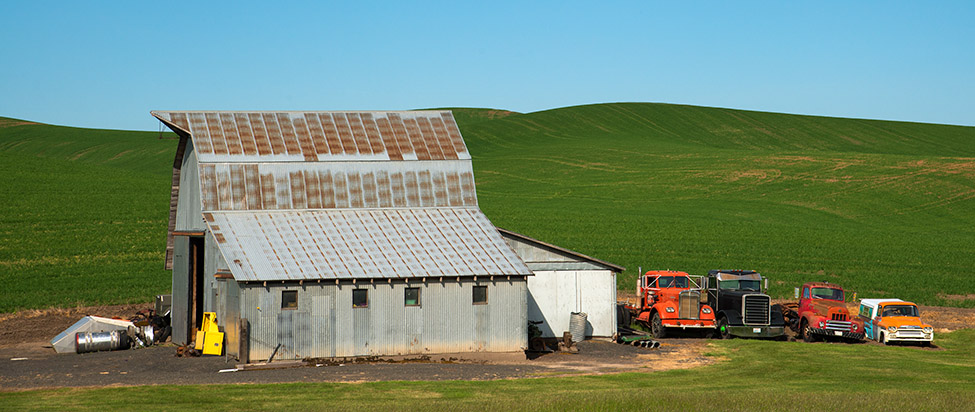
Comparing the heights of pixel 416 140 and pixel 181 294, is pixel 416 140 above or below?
above

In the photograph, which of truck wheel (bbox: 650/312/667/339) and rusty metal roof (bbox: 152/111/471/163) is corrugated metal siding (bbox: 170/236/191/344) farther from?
truck wheel (bbox: 650/312/667/339)

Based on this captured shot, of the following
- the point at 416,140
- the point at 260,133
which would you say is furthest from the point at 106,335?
the point at 416,140

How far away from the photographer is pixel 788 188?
8188 centimetres

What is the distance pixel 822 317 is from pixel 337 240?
55.6ft

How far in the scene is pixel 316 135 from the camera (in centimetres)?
3391

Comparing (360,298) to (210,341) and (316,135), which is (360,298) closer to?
(210,341)

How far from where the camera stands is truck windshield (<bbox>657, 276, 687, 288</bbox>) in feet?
119

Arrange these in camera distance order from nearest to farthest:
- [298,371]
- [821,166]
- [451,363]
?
[298,371] → [451,363] → [821,166]

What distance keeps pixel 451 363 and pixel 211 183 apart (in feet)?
33.4

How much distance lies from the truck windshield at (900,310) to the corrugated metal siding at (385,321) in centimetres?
1360

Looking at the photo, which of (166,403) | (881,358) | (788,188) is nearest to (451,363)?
(166,403)

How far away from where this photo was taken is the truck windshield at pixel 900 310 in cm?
3362

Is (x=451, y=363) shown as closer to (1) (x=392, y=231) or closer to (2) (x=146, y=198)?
(1) (x=392, y=231)

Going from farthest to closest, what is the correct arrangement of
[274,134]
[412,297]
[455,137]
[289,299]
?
1. [455,137]
2. [274,134]
3. [412,297]
4. [289,299]
